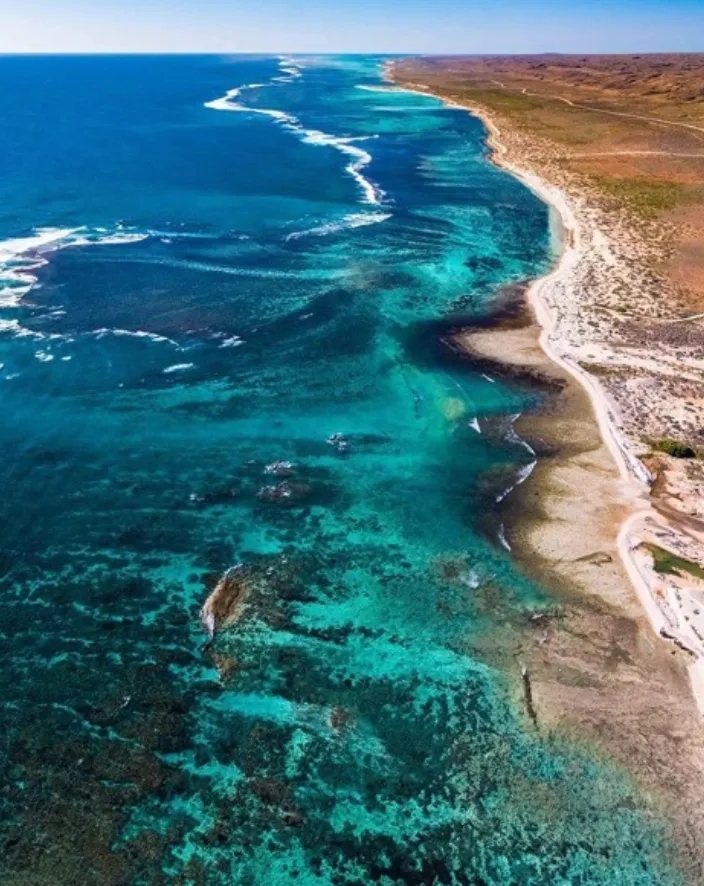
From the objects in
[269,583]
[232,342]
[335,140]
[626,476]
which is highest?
[335,140]

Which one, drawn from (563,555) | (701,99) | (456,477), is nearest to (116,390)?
(456,477)

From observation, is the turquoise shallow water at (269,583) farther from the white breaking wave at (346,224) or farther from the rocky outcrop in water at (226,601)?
the white breaking wave at (346,224)

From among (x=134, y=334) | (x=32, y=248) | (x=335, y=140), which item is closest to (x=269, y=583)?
(x=134, y=334)

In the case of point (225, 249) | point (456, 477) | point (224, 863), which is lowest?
point (224, 863)

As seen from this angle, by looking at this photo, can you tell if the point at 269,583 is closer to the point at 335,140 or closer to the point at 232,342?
the point at 232,342

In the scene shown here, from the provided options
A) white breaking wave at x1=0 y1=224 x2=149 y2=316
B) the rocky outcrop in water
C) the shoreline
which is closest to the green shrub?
the shoreline

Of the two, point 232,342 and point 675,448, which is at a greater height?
point 232,342

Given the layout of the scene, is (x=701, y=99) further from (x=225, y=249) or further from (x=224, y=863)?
(x=224, y=863)

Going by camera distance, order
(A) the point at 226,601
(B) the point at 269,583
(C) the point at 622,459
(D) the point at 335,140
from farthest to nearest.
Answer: (D) the point at 335,140 → (C) the point at 622,459 → (B) the point at 269,583 → (A) the point at 226,601
